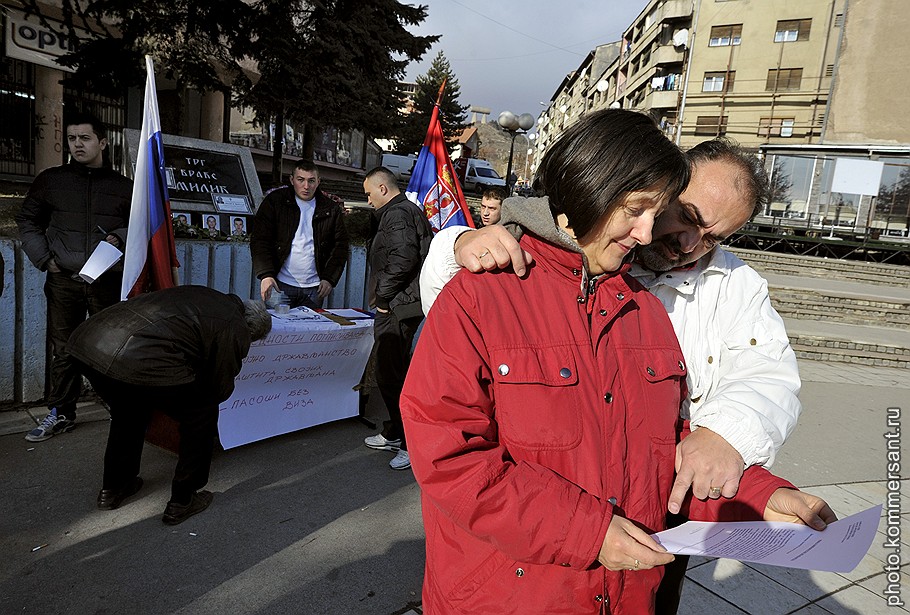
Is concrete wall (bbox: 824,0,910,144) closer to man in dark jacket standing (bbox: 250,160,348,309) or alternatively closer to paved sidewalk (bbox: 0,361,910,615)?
paved sidewalk (bbox: 0,361,910,615)

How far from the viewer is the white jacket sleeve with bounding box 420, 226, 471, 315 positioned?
166 centimetres

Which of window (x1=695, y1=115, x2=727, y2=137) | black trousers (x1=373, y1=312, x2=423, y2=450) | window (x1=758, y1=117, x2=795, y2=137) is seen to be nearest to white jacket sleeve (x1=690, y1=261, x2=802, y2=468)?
black trousers (x1=373, y1=312, x2=423, y2=450)

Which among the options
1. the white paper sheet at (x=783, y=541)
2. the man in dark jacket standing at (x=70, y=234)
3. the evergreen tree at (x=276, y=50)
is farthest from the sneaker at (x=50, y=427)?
the evergreen tree at (x=276, y=50)

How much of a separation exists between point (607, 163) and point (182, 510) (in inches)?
120

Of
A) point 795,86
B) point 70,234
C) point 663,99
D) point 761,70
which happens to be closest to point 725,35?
point 761,70

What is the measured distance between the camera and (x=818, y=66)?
114ft

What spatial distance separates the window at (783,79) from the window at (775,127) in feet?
5.94

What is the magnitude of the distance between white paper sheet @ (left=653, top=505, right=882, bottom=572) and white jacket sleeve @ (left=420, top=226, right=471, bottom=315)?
85 centimetres

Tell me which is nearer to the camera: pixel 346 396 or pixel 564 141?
pixel 564 141

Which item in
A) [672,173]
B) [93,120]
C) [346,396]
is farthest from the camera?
[346,396]

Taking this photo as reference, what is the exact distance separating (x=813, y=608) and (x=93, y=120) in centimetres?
528

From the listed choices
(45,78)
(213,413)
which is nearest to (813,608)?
(213,413)

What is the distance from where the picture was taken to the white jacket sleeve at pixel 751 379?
4.61 ft

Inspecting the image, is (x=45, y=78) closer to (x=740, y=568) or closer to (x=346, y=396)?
(x=346, y=396)
